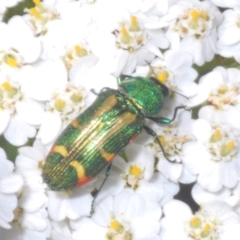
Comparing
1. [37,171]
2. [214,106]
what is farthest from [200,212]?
[37,171]

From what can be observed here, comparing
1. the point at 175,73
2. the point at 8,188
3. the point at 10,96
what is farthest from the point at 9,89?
the point at 175,73

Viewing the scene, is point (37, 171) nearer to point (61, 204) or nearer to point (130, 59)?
point (61, 204)

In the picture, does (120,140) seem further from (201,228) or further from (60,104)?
(201,228)

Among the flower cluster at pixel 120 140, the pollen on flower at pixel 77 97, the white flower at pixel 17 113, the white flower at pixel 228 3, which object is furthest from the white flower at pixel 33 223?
the white flower at pixel 228 3

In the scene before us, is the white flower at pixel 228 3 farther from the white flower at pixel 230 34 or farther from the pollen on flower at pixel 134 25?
the pollen on flower at pixel 134 25

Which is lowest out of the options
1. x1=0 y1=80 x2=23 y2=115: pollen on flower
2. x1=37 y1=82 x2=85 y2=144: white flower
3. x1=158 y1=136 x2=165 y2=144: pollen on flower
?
x1=158 y1=136 x2=165 y2=144: pollen on flower

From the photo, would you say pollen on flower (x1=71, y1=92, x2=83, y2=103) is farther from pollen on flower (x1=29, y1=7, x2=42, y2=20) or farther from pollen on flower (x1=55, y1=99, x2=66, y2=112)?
pollen on flower (x1=29, y1=7, x2=42, y2=20)

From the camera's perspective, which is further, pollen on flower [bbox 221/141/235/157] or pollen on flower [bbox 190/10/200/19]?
pollen on flower [bbox 190/10/200/19]

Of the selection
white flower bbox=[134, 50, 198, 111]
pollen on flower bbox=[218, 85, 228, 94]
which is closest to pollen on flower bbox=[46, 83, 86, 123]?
white flower bbox=[134, 50, 198, 111]

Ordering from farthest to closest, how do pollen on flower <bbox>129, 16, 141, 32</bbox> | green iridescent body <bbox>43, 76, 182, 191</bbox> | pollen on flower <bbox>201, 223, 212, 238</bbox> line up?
pollen on flower <bbox>129, 16, 141, 32</bbox>
pollen on flower <bbox>201, 223, 212, 238</bbox>
green iridescent body <bbox>43, 76, 182, 191</bbox>
